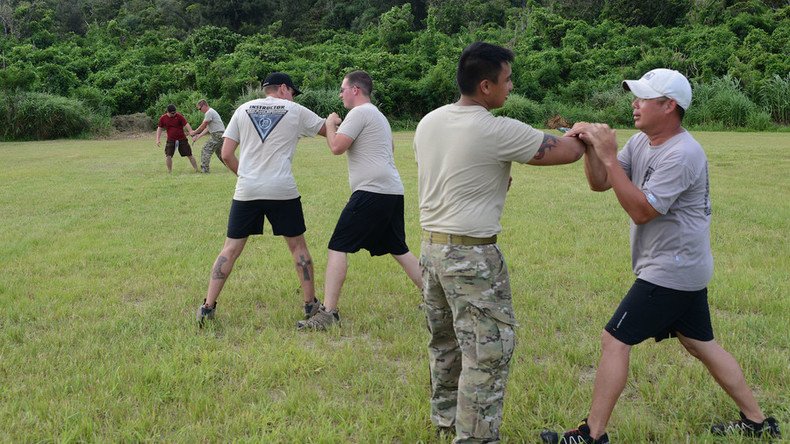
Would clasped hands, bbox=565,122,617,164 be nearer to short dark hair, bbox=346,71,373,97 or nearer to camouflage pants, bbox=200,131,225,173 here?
short dark hair, bbox=346,71,373,97

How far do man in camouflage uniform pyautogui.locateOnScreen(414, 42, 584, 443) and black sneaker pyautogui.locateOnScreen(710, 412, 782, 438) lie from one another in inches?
48.4

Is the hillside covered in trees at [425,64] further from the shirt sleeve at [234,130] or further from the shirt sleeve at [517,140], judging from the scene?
the shirt sleeve at [517,140]

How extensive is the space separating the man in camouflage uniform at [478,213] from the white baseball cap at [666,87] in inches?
15.6

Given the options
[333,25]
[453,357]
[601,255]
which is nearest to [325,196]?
[601,255]

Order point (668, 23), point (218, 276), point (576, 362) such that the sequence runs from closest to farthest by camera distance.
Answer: point (576, 362) → point (218, 276) → point (668, 23)

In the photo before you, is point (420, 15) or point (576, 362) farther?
point (420, 15)

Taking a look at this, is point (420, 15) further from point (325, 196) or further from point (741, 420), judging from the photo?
point (741, 420)

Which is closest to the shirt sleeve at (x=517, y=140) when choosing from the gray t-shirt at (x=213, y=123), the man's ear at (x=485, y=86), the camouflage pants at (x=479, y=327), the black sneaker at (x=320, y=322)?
the man's ear at (x=485, y=86)

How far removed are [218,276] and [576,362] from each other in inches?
109

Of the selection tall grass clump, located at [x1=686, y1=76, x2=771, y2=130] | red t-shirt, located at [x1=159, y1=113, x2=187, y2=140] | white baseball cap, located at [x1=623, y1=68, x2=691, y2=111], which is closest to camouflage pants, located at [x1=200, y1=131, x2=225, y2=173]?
red t-shirt, located at [x1=159, y1=113, x2=187, y2=140]

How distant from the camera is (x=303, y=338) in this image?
4887mm

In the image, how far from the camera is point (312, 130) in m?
5.34

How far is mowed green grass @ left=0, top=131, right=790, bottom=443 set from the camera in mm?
3518

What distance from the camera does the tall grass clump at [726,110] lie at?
2853 cm
